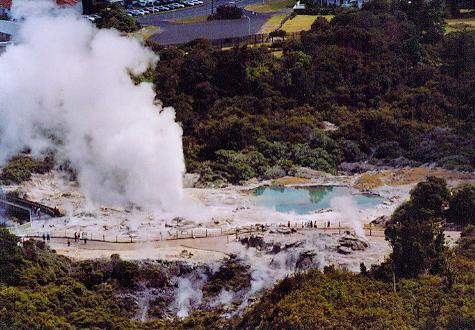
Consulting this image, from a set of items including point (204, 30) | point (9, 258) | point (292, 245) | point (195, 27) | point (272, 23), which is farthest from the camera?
point (272, 23)

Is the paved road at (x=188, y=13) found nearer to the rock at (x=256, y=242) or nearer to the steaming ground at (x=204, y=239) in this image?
the steaming ground at (x=204, y=239)

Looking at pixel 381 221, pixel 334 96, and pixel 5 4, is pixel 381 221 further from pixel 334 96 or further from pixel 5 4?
pixel 5 4

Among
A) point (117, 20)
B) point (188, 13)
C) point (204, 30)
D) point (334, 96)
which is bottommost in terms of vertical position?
point (334, 96)

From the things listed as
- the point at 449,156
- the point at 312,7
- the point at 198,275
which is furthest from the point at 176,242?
the point at 312,7

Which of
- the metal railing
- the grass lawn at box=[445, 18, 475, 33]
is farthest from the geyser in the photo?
the grass lawn at box=[445, 18, 475, 33]

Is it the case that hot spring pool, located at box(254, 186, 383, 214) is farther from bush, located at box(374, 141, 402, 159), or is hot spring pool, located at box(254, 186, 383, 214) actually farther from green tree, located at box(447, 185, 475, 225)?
bush, located at box(374, 141, 402, 159)

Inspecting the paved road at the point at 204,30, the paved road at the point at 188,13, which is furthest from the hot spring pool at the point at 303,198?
the paved road at the point at 188,13

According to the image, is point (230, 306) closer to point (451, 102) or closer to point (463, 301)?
point (463, 301)

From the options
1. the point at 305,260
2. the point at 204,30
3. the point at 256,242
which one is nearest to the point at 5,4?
the point at 204,30
